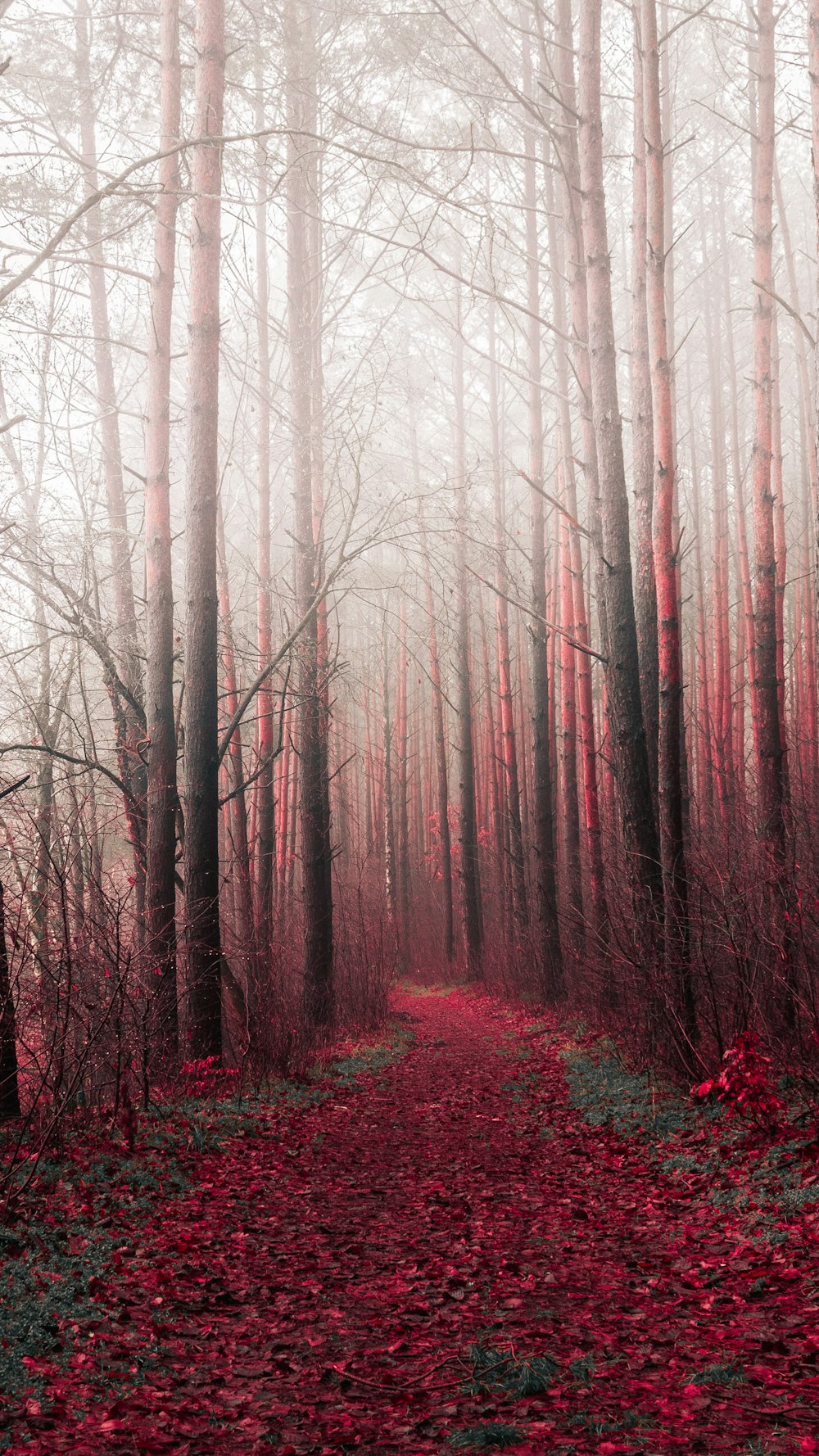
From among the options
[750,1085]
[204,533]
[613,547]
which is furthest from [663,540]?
[750,1085]

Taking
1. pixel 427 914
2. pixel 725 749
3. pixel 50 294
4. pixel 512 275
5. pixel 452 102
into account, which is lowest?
pixel 427 914

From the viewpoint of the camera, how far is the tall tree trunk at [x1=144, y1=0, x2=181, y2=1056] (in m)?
7.66

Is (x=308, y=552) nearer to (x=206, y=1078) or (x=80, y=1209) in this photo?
(x=206, y=1078)

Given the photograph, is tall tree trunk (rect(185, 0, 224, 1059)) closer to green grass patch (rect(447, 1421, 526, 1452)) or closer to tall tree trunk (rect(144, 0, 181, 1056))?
tall tree trunk (rect(144, 0, 181, 1056))

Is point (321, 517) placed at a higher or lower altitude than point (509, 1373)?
higher

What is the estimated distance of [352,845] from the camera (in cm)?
2944

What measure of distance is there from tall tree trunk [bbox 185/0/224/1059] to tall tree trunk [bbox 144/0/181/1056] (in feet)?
0.93

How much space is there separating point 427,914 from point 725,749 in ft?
30.0

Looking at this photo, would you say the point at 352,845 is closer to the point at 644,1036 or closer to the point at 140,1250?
the point at 644,1036

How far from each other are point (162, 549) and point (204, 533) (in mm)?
569

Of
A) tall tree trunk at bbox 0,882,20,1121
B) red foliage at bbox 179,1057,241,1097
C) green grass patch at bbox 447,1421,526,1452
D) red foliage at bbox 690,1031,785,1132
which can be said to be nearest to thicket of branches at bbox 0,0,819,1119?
tall tree trunk at bbox 0,882,20,1121

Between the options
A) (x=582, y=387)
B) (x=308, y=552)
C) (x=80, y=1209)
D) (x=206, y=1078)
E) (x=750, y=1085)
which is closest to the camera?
(x=80, y=1209)

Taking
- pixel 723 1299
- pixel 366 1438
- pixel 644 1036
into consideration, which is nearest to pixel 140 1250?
pixel 366 1438

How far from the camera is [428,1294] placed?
12.3 ft
